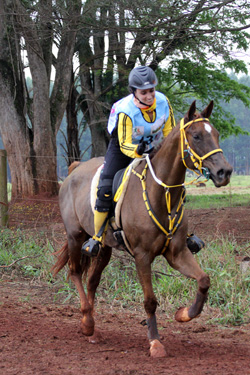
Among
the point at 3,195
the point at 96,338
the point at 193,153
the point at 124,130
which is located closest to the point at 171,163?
the point at 193,153

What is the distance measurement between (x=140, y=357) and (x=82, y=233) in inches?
80.6

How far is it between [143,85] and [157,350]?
8.14ft

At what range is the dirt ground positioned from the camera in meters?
4.20

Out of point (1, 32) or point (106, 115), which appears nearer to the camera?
point (1, 32)

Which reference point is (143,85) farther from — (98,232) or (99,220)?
(98,232)

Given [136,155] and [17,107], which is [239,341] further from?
[17,107]

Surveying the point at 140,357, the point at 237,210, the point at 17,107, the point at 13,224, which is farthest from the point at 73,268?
the point at 17,107

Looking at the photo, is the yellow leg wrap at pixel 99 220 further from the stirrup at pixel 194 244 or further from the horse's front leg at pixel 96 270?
the stirrup at pixel 194 244

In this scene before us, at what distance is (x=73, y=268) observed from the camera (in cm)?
622

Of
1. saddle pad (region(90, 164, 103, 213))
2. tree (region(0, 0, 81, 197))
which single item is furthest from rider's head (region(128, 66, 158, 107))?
tree (region(0, 0, 81, 197))

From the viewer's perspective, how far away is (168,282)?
6.71 meters

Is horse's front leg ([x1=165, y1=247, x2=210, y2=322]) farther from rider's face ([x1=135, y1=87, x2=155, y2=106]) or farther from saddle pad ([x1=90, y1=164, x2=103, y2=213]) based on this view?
rider's face ([x1=135, y1=87, x2=155, y2=106])

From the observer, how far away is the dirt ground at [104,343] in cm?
420

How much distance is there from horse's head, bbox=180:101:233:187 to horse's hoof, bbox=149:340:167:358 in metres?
1.66
